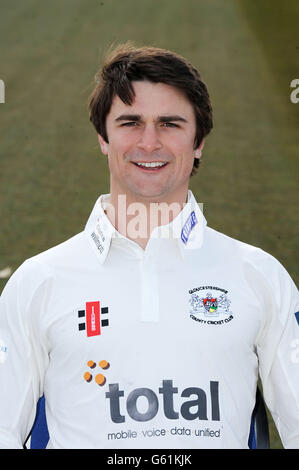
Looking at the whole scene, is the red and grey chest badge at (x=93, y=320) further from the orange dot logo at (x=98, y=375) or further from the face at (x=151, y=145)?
the face at (x=151, y=145)

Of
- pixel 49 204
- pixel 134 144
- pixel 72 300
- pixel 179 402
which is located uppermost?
pixel 49 204

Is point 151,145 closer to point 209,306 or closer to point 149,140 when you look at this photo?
point 149,140

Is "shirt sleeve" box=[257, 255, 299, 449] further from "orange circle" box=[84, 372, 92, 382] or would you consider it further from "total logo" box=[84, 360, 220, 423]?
"orange circle" box=[84, 372, 92, 382]

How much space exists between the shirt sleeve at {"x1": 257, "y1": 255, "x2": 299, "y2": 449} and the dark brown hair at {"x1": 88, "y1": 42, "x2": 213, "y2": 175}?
2.01 feet

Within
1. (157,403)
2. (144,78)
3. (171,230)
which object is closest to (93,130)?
(144,78)

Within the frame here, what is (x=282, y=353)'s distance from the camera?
2.36 m

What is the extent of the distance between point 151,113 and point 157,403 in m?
0.93

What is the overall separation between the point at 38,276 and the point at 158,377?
0.51 meters

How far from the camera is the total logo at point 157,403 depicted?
2.23 metres

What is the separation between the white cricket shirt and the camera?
2.25 meters

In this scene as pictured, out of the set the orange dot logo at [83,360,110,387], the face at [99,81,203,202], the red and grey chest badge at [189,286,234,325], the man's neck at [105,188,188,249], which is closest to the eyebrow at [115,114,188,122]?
the face at [99,81,203,202]

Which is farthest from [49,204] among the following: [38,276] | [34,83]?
[38,276]
